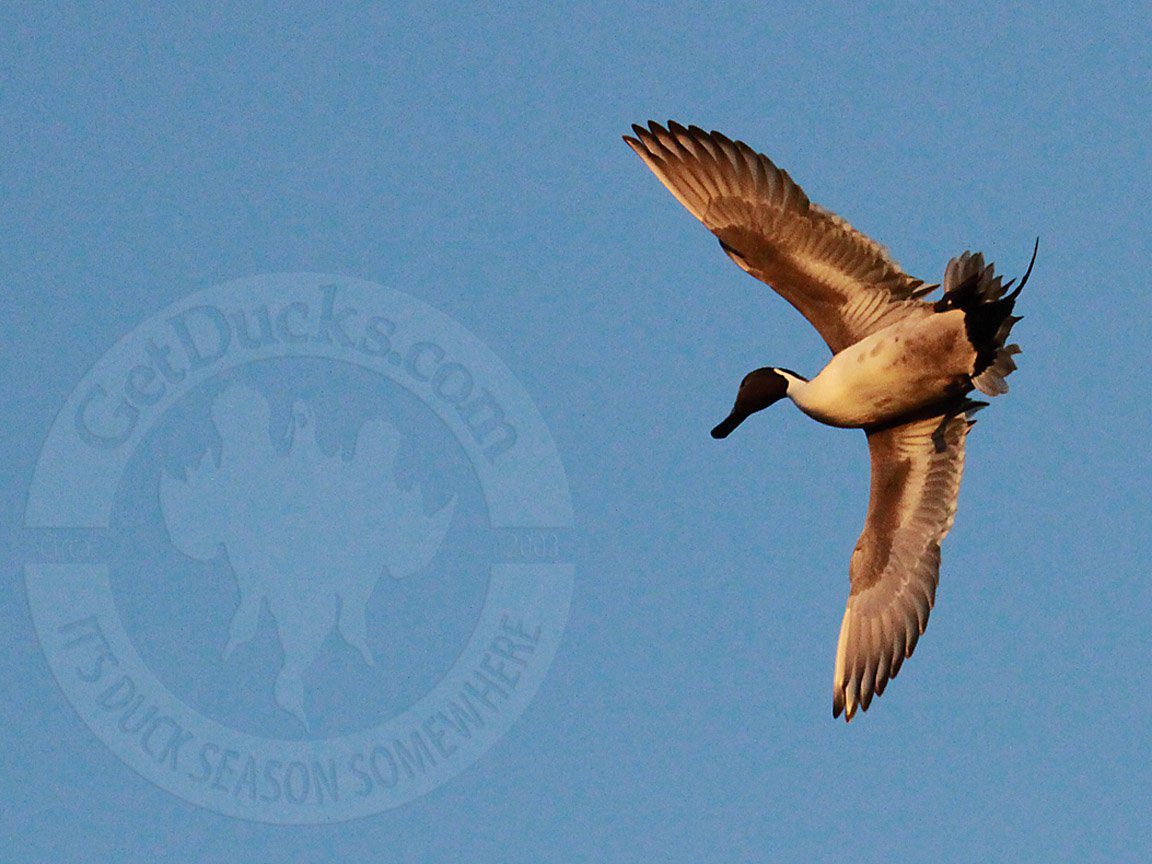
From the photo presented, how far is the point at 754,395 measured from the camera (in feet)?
45.0

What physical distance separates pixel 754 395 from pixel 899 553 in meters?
1.60

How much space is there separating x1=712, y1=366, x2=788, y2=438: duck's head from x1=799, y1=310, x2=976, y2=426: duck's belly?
1.73 feet

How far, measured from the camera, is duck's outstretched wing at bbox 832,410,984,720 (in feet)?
44.0

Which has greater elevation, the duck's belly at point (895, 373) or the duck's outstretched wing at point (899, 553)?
the duck's belly at point (895, 373)

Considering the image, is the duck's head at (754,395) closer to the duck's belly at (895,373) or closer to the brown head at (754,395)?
the brown head at (754,395)

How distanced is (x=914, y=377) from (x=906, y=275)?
707mm

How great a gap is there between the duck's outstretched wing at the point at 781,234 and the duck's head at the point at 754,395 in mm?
754

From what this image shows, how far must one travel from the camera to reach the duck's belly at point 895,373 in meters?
12.3

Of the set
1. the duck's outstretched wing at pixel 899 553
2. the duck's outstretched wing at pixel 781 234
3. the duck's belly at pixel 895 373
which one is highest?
the duck's outstretched wing at pixel 781 234

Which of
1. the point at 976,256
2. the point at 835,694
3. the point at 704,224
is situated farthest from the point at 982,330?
the point at 835,694

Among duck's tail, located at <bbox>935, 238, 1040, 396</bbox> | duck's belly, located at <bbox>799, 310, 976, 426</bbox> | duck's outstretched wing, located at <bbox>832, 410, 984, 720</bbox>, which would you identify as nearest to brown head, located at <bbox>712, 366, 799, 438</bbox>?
duck's belly, located at <bbox>799, 310, 976, 426</bbox>

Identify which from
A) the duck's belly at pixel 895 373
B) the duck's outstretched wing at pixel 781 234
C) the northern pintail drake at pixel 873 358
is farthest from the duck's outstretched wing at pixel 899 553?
the duck's outstretched wing at pixel 781 234

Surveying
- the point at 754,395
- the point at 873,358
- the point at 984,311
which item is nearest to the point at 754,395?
the point at 754,395

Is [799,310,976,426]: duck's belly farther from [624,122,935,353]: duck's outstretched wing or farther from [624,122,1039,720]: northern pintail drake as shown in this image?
[624,122,935,353]: duck's outstretched wing
